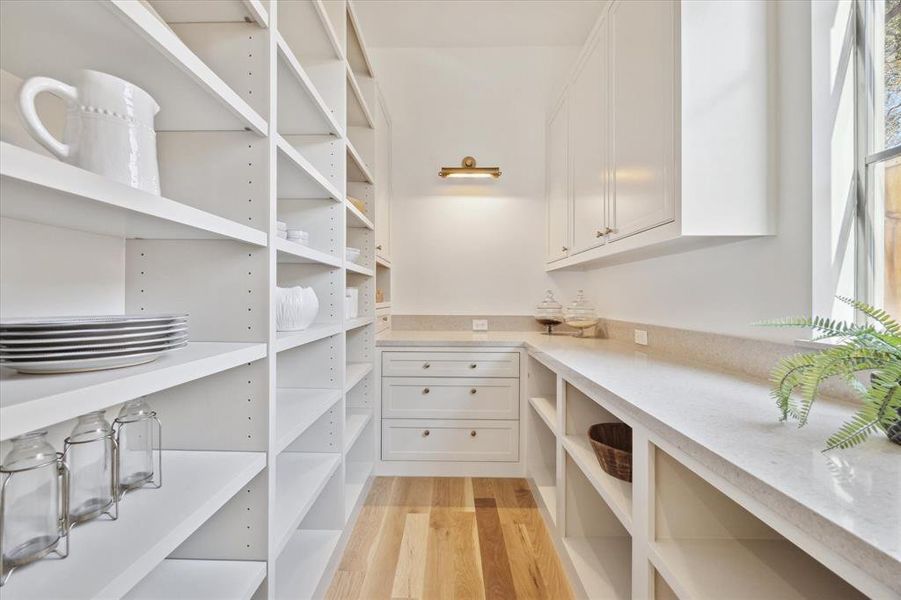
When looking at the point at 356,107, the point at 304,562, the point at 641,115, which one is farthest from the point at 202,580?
the point at 356,107

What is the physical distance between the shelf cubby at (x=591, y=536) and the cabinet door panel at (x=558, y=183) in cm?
141

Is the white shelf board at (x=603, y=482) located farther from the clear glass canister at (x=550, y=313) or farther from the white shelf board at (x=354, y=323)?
the clear glass canister at (x=550, y=313)

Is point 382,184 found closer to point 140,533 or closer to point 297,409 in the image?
point 297,409

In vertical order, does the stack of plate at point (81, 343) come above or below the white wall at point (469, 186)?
below

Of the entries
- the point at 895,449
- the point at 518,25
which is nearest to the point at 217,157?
the point at 895,449

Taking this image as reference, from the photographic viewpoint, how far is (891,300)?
43.7 inches

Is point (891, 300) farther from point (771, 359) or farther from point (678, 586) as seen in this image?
point (678, 586)

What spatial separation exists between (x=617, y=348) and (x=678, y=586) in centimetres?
143

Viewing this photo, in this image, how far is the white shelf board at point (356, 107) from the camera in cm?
208

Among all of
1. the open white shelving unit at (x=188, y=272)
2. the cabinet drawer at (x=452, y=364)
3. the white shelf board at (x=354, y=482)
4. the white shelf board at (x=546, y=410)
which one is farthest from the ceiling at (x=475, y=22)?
Answer: the white shelf board at (x=354, y=482)

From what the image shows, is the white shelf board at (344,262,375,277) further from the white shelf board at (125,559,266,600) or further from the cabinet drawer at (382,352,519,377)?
the white shelf board at (125,559,266,600)

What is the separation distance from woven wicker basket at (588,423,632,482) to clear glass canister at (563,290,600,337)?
1.09 m

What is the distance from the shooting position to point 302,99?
1.47 m

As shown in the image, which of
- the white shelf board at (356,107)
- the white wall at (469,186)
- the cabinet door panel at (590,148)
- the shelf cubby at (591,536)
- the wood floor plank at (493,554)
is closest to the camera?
the shelf cubby at (591,536)
